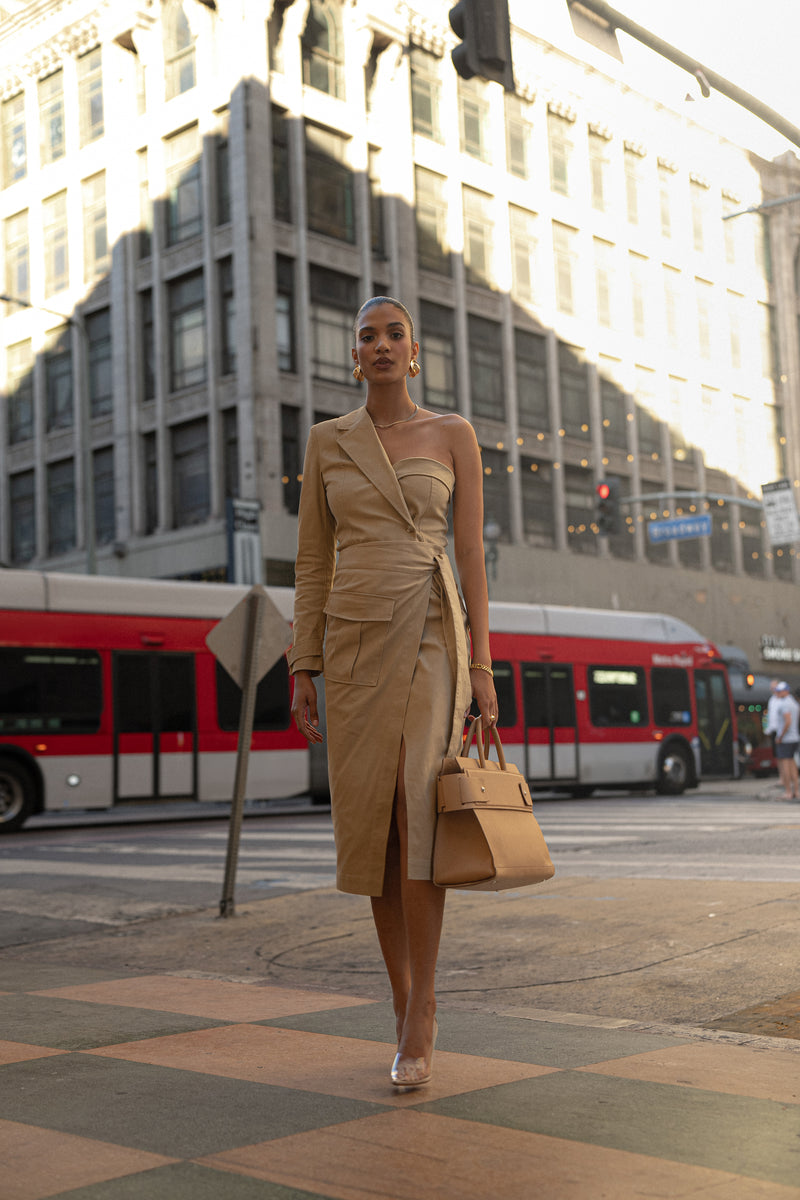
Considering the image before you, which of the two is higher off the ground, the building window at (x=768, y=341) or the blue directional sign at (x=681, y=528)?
the building window at (x=768, y=341)

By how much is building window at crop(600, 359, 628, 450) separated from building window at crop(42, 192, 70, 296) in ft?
56.8

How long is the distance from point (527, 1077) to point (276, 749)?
16.7 meters

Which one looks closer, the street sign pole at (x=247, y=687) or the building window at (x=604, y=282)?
the street sign pole at (x=247, y=687)

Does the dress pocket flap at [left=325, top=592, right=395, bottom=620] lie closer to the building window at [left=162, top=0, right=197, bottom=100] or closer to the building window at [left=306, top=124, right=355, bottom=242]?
the building window at [left=306, top=124, right=355, bottom=242]

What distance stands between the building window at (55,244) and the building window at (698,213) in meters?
→ 22.9

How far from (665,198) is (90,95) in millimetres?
20956

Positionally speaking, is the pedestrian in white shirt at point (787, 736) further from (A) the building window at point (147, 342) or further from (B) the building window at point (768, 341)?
(B) the building window at point (768, 341)

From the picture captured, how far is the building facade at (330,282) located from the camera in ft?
114

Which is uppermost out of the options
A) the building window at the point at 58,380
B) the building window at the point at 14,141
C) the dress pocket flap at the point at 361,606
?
the building window at the point at 14,141

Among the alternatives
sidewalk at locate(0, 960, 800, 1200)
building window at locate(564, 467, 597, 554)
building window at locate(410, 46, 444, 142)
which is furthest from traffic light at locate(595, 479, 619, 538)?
sidewalk at locate(0, 960, 800, 1200)

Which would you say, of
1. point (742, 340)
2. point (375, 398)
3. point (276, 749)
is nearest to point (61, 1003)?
point (375, 398)

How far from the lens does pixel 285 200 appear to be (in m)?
35.1

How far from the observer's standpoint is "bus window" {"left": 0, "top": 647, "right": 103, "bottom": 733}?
58.6 ft

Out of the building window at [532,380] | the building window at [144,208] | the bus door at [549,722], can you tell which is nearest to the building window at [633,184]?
the building window at [532,380]
